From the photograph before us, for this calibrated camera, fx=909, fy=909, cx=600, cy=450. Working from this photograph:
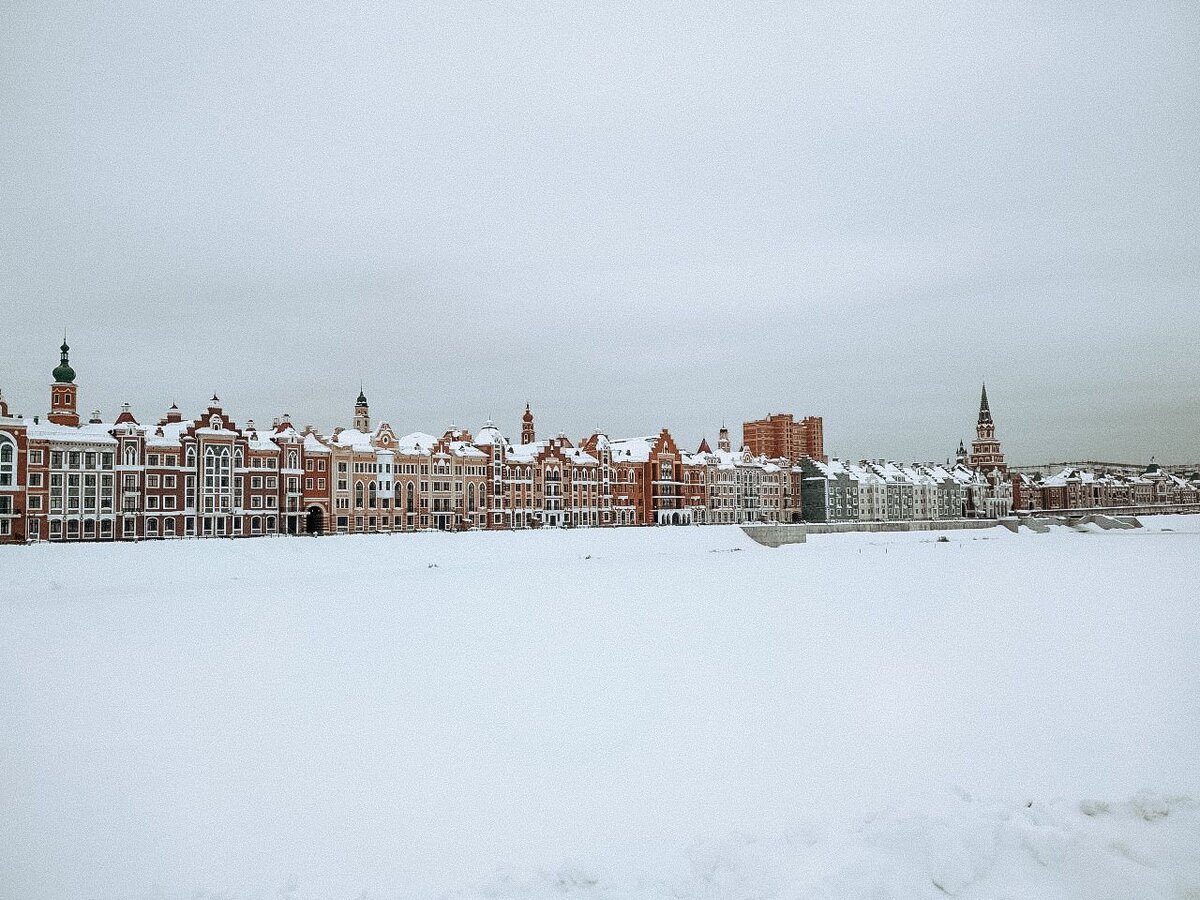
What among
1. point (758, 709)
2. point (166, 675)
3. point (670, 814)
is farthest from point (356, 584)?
point (670, 814)

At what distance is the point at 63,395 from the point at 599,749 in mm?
40848

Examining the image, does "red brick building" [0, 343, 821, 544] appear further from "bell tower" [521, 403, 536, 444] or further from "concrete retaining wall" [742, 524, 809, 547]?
"concrete retaining wall" [742, 524, 809, 547]

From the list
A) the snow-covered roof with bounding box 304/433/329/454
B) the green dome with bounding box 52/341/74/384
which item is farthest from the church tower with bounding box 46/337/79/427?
the snow-covered roof with bounding box 304/433/329/454

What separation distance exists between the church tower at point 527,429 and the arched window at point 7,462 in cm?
3625

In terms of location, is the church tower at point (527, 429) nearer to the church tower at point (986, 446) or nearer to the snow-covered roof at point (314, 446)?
the snow-covered roof at point (314, 446)

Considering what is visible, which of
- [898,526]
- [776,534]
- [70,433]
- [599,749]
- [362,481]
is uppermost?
[70,433]

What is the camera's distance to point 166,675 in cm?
1526

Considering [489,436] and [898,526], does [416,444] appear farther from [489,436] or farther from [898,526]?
[898,526]

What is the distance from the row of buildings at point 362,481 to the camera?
1629 inches

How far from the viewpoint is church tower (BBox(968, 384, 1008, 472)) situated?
354 ft

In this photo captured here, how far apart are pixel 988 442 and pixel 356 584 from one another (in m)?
95.4

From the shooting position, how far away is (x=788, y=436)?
3895 inches

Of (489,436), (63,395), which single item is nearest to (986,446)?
(489,436)

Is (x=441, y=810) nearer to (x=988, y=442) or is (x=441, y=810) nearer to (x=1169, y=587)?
(x=1169, y=587)
